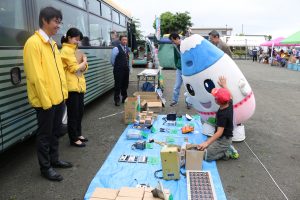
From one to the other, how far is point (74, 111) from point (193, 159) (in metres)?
2.08

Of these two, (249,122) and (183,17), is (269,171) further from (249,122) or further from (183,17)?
(183,17)

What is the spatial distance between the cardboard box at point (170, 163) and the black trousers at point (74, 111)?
70.3 inches

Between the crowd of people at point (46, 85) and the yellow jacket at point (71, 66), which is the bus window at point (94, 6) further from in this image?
the crowd of people at point (46, 85)

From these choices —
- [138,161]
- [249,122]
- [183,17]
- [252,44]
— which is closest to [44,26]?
[138,161]

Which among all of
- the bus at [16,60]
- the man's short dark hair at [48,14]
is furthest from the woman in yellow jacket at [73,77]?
the man's short dark hair at [48,14]

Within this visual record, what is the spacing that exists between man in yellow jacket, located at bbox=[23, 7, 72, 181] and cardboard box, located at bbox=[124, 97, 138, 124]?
237 cm

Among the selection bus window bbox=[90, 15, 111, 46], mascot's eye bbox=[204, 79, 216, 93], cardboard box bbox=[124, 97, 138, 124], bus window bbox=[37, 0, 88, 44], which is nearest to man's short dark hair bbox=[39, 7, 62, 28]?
bus window bbox=[37, 0, 88, 44]

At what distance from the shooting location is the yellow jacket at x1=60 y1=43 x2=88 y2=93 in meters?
4.41

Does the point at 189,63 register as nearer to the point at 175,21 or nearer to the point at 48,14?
the point at 48,14

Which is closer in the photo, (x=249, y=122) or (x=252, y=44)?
(x=249, y=122)

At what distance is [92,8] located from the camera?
287 inches

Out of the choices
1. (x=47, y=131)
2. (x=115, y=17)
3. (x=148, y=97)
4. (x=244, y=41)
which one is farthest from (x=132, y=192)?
(x=244, y=41)

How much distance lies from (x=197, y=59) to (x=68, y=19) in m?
2.74

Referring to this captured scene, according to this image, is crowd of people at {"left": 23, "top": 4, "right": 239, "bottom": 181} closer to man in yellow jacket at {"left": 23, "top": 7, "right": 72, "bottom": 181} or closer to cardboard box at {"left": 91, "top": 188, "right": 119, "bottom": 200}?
man in yellow jacket at {"left": 23, "top": 7, "right": 72, "bottom": 181}
